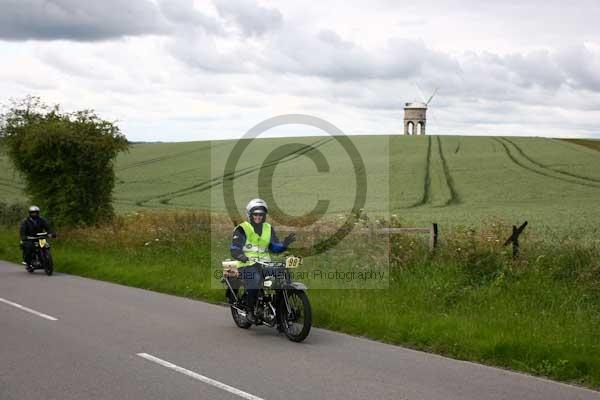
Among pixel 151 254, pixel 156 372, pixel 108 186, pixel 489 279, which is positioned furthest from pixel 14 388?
pixel 108 186

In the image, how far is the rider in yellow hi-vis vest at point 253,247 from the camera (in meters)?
9.73

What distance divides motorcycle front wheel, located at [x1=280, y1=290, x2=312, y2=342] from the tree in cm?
1727

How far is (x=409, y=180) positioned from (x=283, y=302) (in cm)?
3174

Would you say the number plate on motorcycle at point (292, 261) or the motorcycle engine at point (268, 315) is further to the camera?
the motorcycle engine at point (268, 315)

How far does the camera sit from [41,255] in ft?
59.5

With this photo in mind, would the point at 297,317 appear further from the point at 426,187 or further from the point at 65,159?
the point at 426,187

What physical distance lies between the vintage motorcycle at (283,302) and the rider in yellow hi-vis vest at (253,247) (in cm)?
11

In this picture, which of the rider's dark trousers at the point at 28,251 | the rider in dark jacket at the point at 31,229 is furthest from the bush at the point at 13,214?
the rider's dark trousers at the point at 28,251

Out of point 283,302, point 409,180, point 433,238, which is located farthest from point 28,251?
point 409,180

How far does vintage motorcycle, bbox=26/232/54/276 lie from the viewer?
58.5ft

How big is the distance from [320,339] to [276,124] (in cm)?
790

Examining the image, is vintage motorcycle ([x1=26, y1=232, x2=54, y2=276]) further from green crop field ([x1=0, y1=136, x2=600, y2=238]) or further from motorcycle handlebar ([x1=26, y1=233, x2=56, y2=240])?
green crop field ([x1=0, y1=136, x2=600, y2=238])

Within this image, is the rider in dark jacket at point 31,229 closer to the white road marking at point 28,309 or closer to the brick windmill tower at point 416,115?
the white road marking at point 28,309

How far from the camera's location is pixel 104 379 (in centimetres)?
710
